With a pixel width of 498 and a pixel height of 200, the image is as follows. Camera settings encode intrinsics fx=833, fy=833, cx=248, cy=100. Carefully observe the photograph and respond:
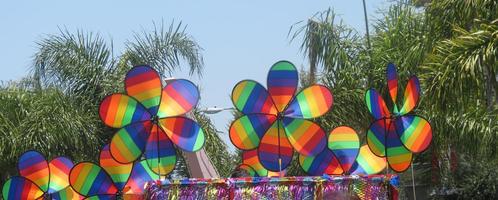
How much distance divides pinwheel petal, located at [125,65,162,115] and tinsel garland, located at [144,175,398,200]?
4.03 ft

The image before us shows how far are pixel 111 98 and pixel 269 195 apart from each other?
6.69 feet

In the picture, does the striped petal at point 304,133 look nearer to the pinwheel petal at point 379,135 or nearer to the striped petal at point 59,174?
the pinwheel petal at point 379,135

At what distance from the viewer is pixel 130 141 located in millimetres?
8148

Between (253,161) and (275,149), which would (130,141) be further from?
(253,161)

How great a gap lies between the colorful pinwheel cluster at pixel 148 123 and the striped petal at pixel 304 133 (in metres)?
0.90

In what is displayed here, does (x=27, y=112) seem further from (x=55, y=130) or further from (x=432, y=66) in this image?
(x=432, y=66)

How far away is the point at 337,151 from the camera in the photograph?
9.12 m

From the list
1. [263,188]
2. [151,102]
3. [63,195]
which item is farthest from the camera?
[63,195]

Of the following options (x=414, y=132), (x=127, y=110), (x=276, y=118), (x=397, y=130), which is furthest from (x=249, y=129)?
(x=414, y=132)

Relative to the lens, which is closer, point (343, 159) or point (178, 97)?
point (178, 97)

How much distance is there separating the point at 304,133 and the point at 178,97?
1.32 metres

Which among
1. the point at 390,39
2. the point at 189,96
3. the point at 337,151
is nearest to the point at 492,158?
the point at 390,39

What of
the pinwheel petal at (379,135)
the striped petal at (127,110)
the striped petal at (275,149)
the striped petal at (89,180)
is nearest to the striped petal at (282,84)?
the striped petal at (275,149)

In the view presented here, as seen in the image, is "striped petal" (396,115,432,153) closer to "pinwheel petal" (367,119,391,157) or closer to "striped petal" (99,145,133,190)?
"pinwheel petal" (367,119,391,157)
